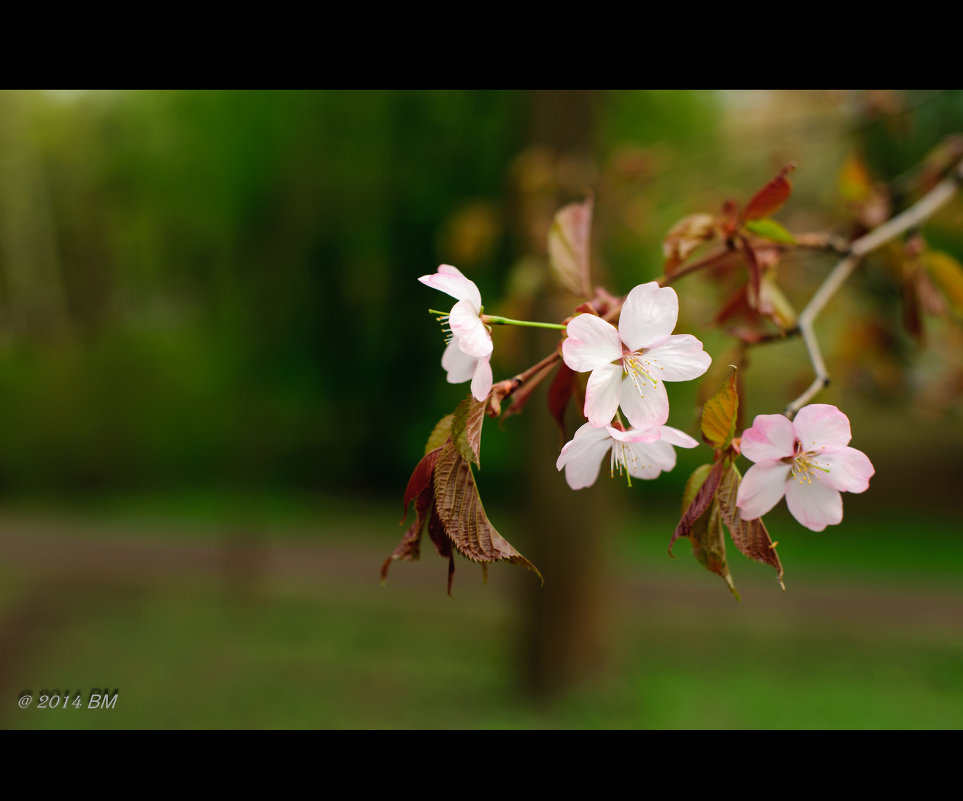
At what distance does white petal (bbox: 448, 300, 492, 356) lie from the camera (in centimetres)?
53

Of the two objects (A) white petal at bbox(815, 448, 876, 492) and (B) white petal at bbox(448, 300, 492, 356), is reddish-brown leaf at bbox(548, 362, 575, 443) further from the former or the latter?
(A) white petal at bbox(815, 448, 876, 492)

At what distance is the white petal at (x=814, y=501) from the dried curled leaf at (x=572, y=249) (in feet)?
0.88

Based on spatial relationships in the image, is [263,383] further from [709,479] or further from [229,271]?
[709,479]

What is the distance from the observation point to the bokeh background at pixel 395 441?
10.2 ft

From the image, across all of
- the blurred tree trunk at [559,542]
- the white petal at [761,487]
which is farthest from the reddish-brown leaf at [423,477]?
the blurred tree trunk at [559,542]

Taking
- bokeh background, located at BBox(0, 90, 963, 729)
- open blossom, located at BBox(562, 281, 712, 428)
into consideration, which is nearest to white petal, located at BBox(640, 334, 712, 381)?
open blossom, located at BBox(562, 281, 712, 428)

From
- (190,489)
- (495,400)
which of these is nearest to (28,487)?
(190,489)

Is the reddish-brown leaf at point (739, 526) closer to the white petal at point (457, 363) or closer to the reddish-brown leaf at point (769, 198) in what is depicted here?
the white petal at point (457, 363)

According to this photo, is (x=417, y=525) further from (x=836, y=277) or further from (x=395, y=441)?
(x=395, y=441)

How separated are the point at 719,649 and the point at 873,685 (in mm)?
871

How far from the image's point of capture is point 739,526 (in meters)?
0.55

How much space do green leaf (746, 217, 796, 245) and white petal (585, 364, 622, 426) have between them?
1.03 ft

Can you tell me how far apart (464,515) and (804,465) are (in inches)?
10.6

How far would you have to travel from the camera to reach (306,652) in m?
4.72
